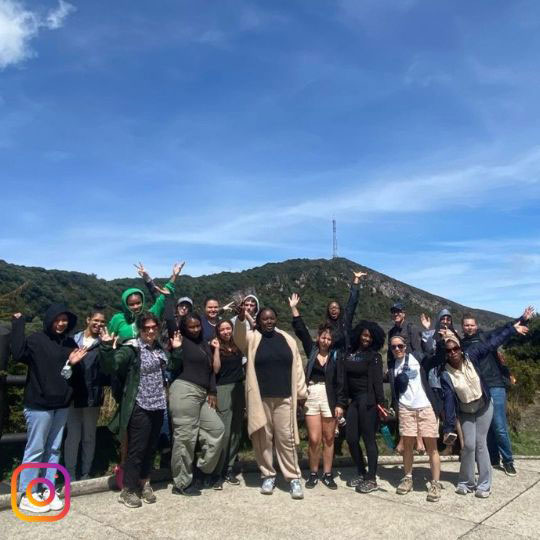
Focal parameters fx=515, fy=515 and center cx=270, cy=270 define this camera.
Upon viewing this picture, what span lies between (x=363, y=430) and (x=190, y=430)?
1.68 metres

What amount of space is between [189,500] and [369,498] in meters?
1.60

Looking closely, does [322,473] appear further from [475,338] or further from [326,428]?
[475,338]

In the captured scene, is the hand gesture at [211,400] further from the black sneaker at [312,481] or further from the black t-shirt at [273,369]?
the black sneaker at [312,481]

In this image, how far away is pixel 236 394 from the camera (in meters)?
5.07

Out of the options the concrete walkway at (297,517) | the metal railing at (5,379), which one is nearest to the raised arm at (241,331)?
the concrete walkway at (297,517)

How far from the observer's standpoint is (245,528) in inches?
151

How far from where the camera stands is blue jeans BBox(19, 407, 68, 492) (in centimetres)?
423

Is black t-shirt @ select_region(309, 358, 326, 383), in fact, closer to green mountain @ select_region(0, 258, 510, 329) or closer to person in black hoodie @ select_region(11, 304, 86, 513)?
person in black hoodie @ select_region(11, 304, 86, 513)

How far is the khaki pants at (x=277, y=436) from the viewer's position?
4.84m

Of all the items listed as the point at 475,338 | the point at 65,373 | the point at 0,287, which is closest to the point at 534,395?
the point at 475,338

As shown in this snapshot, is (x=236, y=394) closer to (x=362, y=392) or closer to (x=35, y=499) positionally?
(x=362, y=392)

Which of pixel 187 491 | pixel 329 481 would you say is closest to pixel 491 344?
pixel 329 481

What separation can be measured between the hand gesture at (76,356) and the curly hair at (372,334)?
2.60 metres

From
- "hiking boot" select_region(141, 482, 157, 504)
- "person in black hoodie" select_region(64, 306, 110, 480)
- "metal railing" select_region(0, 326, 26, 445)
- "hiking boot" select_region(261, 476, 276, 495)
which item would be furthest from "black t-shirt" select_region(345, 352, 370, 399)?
"metal railing" select_region(0, 326, 26, 445)
